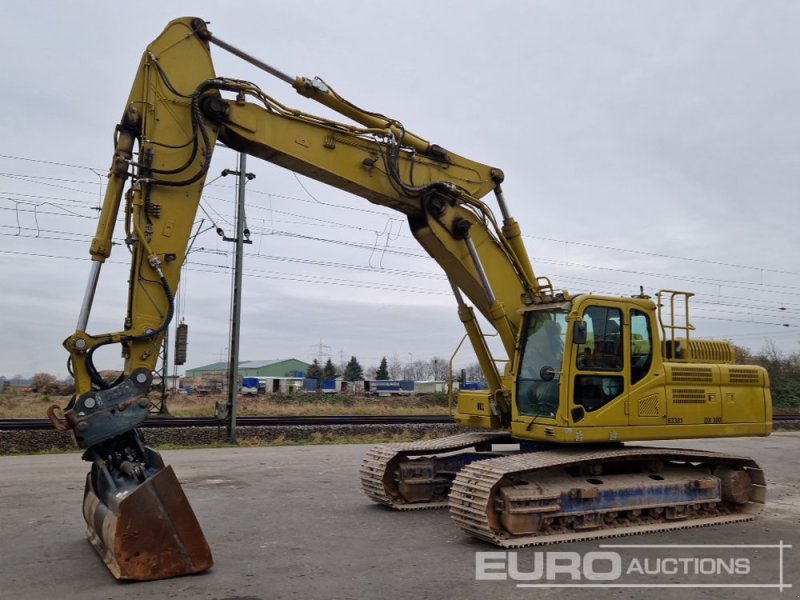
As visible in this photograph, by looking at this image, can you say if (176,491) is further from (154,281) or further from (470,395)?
(470,395)

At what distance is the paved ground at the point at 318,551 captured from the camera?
19.6 ft

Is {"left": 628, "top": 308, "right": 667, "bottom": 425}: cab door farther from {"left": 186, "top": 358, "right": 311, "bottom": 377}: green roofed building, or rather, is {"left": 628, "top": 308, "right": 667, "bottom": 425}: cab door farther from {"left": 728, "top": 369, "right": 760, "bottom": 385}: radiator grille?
{"left": 186, "top": 358, "right": 311, "bottom": 377}: green roofed building

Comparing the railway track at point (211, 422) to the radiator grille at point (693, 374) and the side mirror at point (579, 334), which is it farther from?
the radiator grille at point (693, 374)

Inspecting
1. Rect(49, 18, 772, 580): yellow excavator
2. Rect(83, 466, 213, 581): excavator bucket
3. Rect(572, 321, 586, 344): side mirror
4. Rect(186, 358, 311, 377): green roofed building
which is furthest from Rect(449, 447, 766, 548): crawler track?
Rect(186, 358, 311, 377): green roofed building

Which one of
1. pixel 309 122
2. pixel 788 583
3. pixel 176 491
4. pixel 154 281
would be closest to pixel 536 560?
pixel 788 583

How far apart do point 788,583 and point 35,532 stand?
25.9 feet

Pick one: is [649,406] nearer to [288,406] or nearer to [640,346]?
[640,346]

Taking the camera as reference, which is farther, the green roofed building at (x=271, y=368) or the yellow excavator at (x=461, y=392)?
the green roofed building at (x=271, y=368)

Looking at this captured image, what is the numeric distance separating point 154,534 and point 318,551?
5.79 ft

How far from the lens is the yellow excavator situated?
21.7ft

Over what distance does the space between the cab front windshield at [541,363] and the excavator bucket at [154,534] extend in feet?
14.4

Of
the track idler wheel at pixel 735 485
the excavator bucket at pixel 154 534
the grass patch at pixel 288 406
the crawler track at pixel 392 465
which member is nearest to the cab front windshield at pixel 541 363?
the crawler track at pixel 392 465

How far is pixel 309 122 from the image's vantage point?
8.20 metres

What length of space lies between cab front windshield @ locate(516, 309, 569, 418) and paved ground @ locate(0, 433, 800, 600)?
5.73ft
